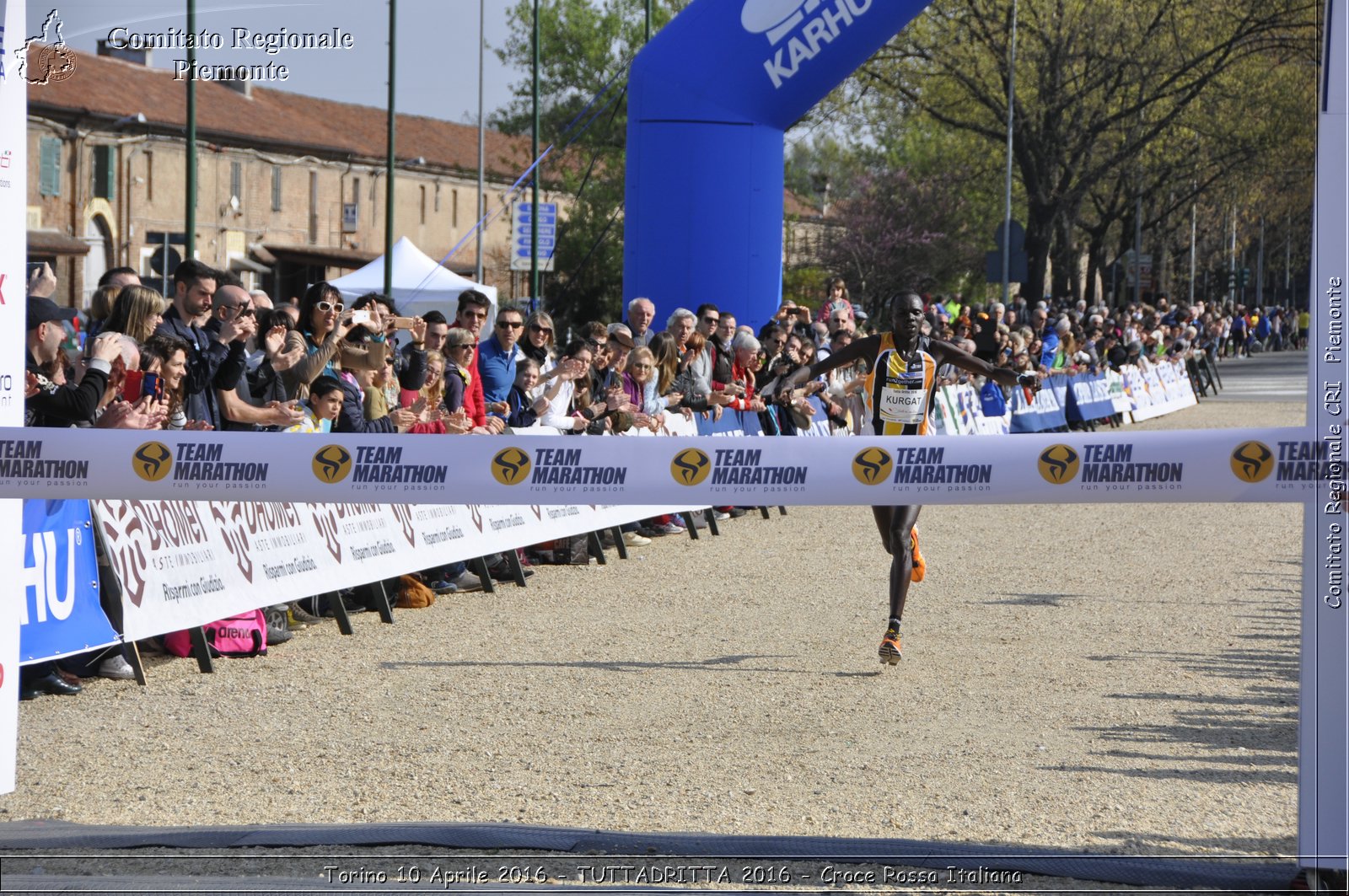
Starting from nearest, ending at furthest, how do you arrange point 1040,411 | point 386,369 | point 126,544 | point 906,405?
point 126,544, point 906,405, point 386,369, point 1040,411

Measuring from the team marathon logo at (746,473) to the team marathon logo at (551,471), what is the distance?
31cm

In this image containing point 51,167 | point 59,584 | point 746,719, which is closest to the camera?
point 746,719

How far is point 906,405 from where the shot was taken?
9289 millimetres

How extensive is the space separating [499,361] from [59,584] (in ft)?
17.6

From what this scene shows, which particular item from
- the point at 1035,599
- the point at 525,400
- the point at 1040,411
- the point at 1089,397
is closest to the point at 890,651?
the point at 1035,599

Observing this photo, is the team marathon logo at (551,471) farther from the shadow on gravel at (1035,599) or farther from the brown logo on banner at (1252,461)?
the shadow on gravel at (1035,599)

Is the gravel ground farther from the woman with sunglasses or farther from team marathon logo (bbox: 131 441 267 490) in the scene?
the woman with sunglasses

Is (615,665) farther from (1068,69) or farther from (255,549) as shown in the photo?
(1068,69)

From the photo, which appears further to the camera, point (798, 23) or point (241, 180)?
point (241, 180)

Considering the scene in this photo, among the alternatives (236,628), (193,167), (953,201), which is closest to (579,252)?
(953,201)

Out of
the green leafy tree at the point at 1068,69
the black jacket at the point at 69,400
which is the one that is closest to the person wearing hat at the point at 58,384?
the black jacket at the point at 69,400

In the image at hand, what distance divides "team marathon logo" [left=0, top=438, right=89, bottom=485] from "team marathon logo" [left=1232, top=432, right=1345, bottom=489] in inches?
153

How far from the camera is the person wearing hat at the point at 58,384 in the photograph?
310 inches

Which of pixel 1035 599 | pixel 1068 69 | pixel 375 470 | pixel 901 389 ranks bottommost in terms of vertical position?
pixel 1035 599
